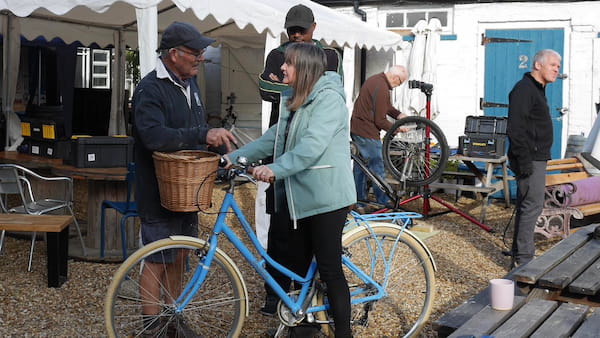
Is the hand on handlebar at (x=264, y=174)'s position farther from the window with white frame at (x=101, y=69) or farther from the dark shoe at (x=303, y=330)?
the window with white frame at (x=101, y=69)

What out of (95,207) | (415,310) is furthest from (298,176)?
(95,207)

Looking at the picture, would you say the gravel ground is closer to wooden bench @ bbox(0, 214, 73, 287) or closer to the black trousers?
wooden bench @ bbox(0, 214, 73, 287)

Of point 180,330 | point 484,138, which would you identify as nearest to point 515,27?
point 484,138

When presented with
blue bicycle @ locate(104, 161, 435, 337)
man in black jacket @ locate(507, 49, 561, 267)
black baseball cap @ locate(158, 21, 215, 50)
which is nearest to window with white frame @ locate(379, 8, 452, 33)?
man in black jacket @ locate(507, 49, 561, 267)

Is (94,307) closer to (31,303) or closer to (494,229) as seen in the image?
(31,303)

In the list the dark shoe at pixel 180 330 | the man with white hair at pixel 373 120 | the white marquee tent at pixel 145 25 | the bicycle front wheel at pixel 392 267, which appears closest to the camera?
the dark shoe at pixel 180 330

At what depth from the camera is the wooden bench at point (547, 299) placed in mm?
2703

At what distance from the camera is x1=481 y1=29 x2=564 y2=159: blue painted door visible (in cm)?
970

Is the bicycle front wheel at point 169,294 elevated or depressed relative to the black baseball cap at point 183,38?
depressed

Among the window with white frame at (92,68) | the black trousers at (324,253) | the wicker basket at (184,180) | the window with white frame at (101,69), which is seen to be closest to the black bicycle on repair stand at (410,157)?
the black trousers at (324,253)

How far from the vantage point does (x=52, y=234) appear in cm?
508

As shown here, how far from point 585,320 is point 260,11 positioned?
4308 mm

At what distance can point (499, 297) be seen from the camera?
2971 mm

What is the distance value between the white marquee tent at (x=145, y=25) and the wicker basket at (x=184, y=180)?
2.21m
